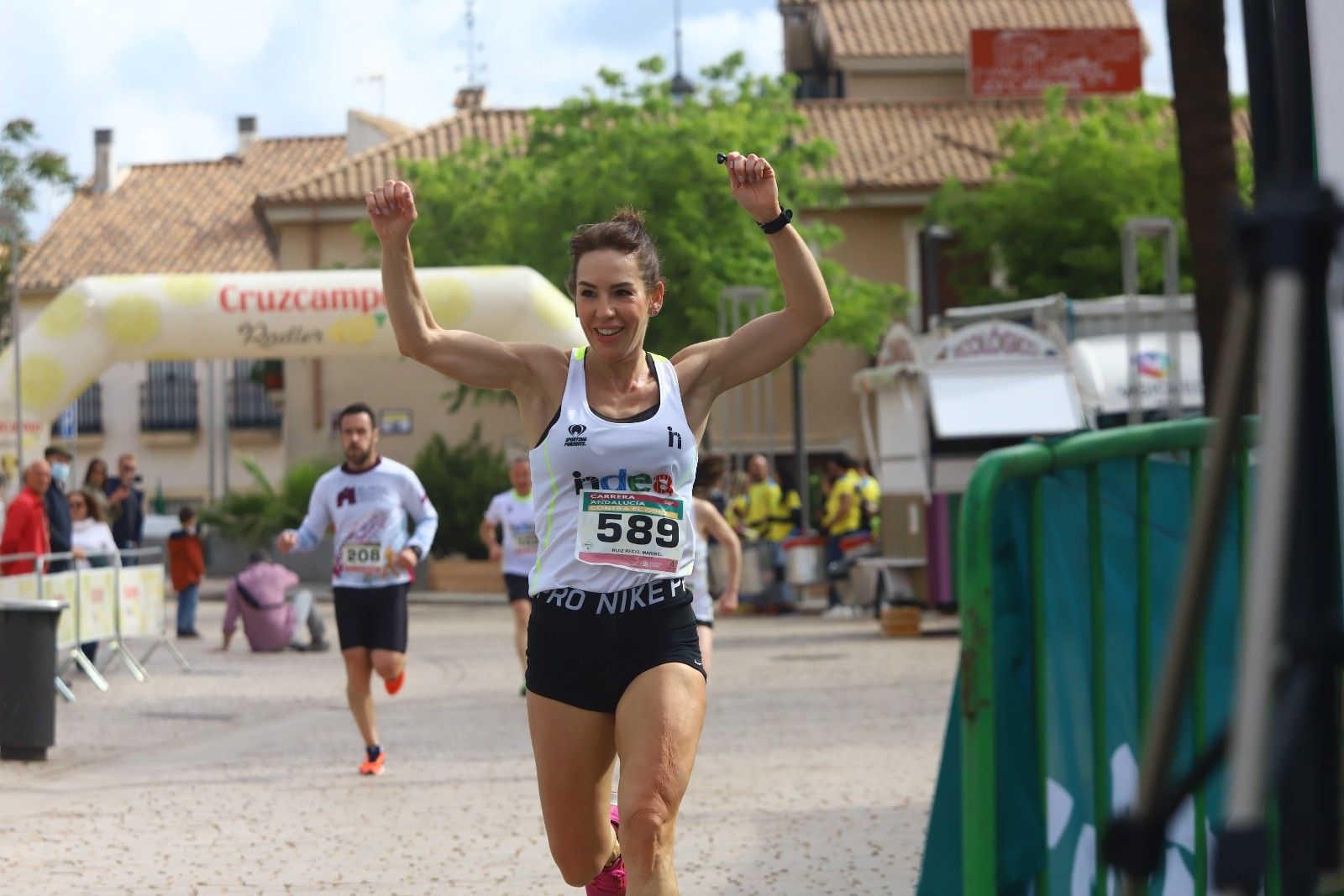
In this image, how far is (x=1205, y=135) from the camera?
36.3 ft

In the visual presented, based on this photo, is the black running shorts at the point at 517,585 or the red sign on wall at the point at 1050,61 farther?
the red sign on wall at the point at 1050,61

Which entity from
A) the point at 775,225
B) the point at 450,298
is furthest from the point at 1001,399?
the point at 775,225

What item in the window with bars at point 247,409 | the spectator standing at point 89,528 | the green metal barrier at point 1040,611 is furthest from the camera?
the window with bars at point 247,409

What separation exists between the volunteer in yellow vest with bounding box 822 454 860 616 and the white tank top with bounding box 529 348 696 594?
20.4m

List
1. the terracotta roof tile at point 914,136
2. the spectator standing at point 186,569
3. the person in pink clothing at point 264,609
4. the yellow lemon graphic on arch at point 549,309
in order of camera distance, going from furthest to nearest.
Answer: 1. the terracotta roof tile at point 914,136
2. the spectator standing at point 186,569
3. the person in pink clothing at point 264,609
4. the yellow lemon graphic on arch at point 549,309

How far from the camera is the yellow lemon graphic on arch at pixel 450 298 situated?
70.1ft

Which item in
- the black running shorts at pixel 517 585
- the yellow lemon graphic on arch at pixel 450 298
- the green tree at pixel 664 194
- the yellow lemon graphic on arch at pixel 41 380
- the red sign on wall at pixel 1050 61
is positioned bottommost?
the black running shorts at pixel 517 585

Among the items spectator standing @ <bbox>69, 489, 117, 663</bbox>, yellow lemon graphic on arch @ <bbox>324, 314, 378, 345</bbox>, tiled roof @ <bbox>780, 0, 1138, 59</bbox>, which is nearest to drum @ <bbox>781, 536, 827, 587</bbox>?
yellow lemon graphic on arch @ <bbox>324, 314, 378, 345</bbox>

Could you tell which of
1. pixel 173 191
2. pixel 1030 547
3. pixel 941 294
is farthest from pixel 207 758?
pixel 173 191

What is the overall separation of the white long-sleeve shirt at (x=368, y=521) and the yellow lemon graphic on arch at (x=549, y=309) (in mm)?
9859

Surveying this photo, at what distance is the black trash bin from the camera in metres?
11.9

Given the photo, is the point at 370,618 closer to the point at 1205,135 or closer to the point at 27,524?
the point at 1205,135

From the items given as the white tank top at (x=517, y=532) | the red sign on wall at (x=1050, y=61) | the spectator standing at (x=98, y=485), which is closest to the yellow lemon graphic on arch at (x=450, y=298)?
the spectator standing at (x=98, y=485)

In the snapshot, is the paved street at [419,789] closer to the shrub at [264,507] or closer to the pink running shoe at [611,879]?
the pink running shoe at [611,879]
